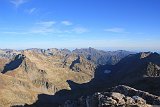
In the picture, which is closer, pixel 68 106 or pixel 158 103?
pixel 158 103

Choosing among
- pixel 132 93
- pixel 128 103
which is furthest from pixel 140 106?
pixel 132 93

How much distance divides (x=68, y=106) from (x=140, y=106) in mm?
50684

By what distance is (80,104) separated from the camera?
103 m

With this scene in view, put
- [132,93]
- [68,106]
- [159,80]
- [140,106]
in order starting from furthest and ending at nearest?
1. [159,80]
2. [68,106]
3. [132,93]
4. [140,106]

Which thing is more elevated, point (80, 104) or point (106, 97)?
point (106, 97)

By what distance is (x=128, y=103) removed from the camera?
2970 inches

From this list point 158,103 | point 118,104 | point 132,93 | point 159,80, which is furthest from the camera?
point 159,80

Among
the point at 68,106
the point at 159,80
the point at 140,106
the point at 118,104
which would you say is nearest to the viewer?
the point at 140,106

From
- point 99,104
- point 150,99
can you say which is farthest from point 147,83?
point 99,104

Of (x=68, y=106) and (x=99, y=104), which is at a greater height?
(x=99, y=104)

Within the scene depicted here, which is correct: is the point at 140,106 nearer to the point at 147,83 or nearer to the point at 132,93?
the point at 132,93

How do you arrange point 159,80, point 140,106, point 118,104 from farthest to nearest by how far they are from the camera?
point 159,80 → point 118,104 → point 140,106

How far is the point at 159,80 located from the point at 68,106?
271 feet

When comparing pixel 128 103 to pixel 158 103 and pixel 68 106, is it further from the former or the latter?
pixel 68 106
